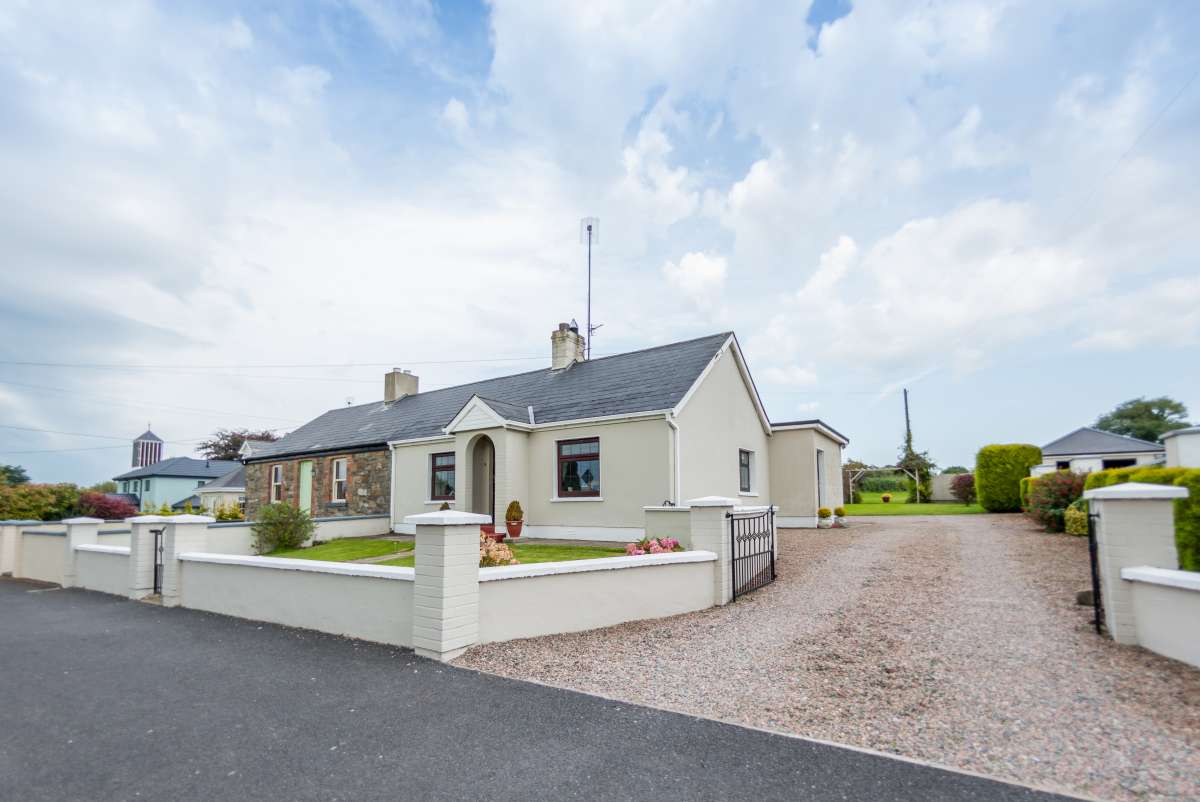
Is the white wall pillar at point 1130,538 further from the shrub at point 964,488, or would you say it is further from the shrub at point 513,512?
the shrub at point 964,488

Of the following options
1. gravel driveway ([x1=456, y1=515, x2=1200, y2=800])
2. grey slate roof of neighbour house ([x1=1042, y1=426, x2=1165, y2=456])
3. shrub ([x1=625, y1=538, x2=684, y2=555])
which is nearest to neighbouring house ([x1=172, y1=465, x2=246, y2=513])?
shrub ([x1=625, y1=538, x2=684, y2=555])

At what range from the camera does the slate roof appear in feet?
50.3

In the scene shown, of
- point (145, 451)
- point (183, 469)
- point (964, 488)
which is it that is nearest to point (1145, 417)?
point (964, 488)

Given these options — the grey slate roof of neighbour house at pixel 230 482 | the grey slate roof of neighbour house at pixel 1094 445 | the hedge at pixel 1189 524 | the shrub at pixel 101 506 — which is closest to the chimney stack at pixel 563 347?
the hedge at pixel 1189 524

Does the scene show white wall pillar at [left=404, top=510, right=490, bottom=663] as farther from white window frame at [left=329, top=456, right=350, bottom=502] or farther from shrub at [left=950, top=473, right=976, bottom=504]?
shrub at [left=950, top=473, right=976, bottom=504]

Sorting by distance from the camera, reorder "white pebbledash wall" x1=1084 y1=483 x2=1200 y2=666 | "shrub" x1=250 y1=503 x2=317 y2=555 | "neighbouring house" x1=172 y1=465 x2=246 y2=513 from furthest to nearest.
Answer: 1. "neighbouring house" x1=172 y1=465 x2=246 y2=513
2. "shrub" x1=250 y1=503 x2=317 y2=555
3. "white pebbledash wall" x1=1084 y1=483 x2=1200 y2=666

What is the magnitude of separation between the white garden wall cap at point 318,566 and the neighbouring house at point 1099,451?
3075cm

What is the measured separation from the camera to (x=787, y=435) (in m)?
20.0

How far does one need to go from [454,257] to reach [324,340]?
991cm

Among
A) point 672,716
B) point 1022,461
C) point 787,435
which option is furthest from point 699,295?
point 672,716

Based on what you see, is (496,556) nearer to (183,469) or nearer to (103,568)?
(103,568)

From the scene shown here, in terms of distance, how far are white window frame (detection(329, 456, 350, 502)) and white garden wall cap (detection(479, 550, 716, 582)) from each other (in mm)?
16431

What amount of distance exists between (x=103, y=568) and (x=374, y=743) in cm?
1141

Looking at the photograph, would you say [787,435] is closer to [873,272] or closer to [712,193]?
[873,272]
